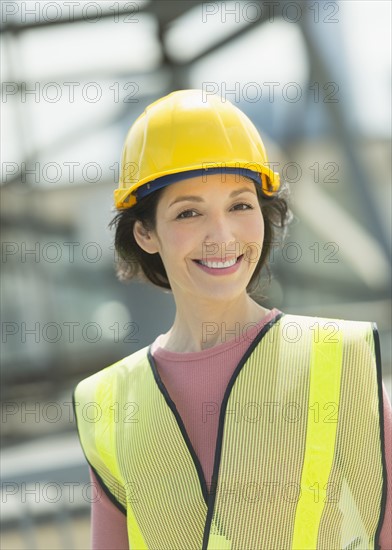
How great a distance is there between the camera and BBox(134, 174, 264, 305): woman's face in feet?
5.49

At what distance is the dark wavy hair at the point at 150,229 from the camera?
187cm

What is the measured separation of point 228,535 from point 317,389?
31 centimetres

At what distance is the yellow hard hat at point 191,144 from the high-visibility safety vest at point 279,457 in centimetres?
32

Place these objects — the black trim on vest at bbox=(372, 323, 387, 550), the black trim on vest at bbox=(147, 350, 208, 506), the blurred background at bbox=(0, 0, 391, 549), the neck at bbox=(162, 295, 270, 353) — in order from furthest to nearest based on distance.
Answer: the blurred background at bbox=(0, 0, 391, 549) → the neck at bbox=(162, 295, 270, 353) → the black trim on vest at bbox=(147, 350, 208, 506) → the black trim on vest at bbox=(372, 323, 387, 550)

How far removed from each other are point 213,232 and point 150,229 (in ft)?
0.80

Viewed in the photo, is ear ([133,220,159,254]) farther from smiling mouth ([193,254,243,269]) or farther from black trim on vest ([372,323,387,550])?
black trim on vest ([372,323,387,550])

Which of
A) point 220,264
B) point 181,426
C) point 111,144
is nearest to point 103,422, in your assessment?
point 181,426

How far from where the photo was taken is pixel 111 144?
8133mm

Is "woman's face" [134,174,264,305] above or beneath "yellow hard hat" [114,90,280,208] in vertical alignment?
beneath

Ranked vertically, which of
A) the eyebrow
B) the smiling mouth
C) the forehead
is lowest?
the smiling mouth

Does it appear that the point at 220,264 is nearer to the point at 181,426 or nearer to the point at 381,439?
the point at 181,426

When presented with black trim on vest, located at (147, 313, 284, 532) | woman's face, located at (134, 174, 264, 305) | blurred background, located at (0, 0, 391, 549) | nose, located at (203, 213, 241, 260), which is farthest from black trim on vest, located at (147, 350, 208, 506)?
blurred background, located at (0, 0, 391, 549)

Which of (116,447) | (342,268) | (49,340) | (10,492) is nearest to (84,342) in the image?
(49,340)

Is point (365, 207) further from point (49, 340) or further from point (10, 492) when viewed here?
point (10, 492)
